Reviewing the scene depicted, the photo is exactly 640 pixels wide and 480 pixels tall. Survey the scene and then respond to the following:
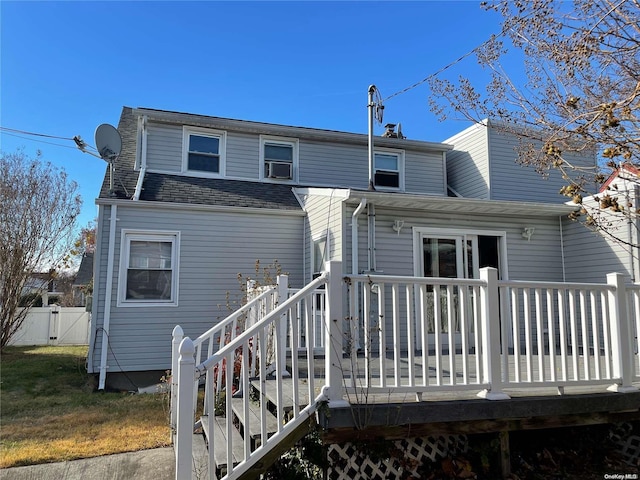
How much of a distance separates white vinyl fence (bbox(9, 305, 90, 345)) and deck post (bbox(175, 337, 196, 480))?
11.8 m

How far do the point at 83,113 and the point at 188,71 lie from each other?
4.33m

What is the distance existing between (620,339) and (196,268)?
21.3 feet

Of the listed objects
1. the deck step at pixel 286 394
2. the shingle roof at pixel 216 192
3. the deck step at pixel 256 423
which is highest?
the shingle roof at pixel 216 192

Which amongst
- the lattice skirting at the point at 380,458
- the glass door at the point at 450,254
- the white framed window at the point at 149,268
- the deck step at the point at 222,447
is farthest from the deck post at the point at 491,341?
the white framed window at the point at 149,268

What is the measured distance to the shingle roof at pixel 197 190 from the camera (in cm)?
762

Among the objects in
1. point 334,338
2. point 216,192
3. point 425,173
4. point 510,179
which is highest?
point 425,173

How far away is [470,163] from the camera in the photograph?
10953 mm

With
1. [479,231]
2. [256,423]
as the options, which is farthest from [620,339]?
[479,231]

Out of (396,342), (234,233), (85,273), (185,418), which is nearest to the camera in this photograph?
(185,418)

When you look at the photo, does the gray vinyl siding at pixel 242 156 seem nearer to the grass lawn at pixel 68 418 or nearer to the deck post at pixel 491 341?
the grass lawn at pixel 68 418

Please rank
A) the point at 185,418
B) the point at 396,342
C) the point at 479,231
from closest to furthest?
the point at 185,418, the point at 396,342, the point at 479,231

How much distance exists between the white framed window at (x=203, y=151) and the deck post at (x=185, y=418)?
7143 mm

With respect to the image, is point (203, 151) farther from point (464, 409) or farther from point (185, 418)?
point (464, 409)

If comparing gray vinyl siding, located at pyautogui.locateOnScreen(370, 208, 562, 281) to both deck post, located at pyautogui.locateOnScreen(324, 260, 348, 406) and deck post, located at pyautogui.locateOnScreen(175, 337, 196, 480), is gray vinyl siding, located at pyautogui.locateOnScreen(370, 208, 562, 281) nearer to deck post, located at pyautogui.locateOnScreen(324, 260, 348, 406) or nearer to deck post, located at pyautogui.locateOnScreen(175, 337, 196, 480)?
deck post, located at pyautogui.locateOnScreen(324, 260, 348, 406)
